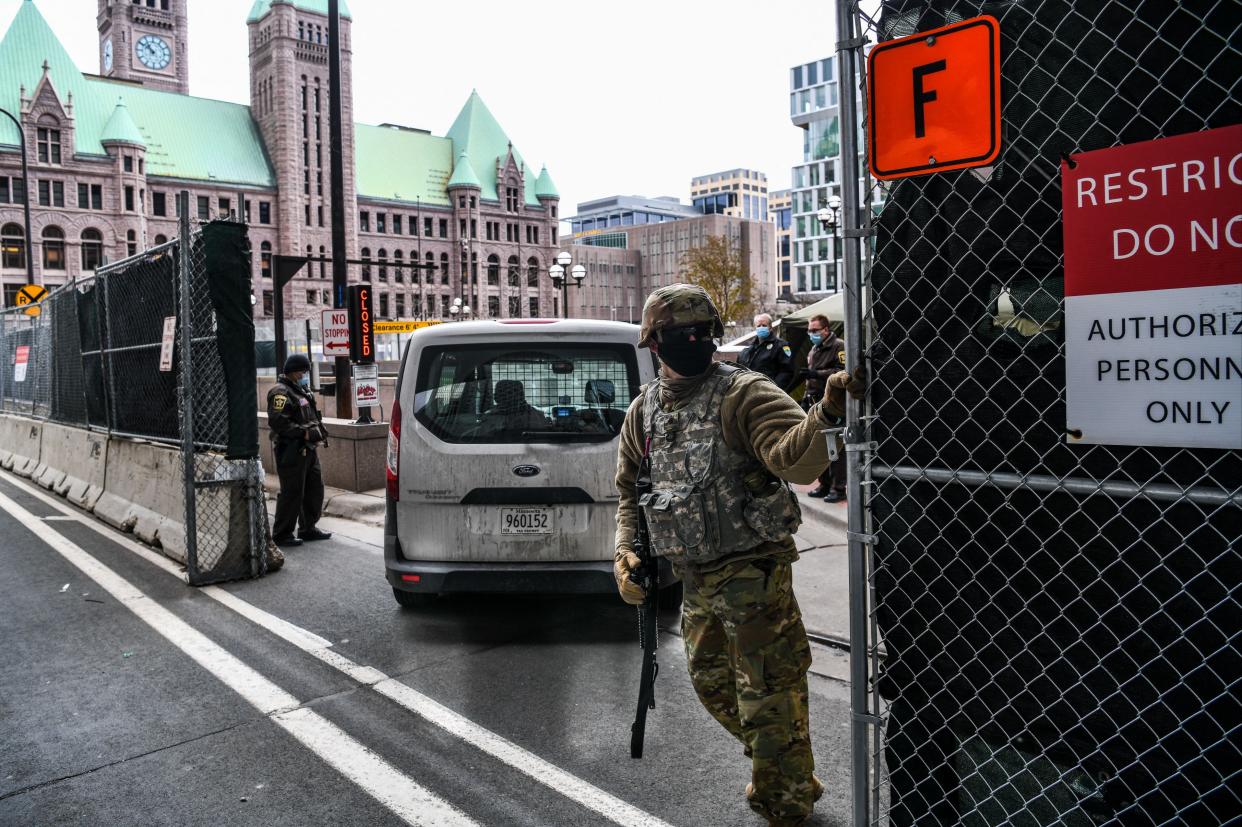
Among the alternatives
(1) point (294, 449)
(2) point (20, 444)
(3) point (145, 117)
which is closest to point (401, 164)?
(3) point (145, 117)

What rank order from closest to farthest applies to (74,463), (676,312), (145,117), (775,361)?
(676,312), (775,361), (74,463), (145,117)

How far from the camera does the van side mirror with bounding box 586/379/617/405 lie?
6.05 m

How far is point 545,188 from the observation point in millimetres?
123125

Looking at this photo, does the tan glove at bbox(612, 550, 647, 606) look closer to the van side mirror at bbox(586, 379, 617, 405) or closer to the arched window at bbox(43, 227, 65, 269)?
the van side mirror at bbox(586, 379, 617, 405)

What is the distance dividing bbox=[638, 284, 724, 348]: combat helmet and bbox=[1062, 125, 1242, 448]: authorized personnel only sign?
4.57 ft

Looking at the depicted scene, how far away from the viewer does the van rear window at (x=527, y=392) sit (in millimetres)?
5984

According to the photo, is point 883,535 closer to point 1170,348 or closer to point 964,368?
point 964,368

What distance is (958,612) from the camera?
266 cm

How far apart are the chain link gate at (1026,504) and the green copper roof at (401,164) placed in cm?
11007

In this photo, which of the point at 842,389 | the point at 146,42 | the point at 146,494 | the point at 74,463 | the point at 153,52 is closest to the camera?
the point at 842,389

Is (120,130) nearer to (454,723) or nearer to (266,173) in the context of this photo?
(266,173)

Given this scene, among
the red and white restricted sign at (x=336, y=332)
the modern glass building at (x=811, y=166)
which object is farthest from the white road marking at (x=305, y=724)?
the modern glass building at (x=811, y=166)

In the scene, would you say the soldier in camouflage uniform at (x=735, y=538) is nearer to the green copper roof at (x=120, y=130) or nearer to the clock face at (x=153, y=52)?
the green copper roof at (x=120, y=130)

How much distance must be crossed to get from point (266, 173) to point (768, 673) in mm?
105772
